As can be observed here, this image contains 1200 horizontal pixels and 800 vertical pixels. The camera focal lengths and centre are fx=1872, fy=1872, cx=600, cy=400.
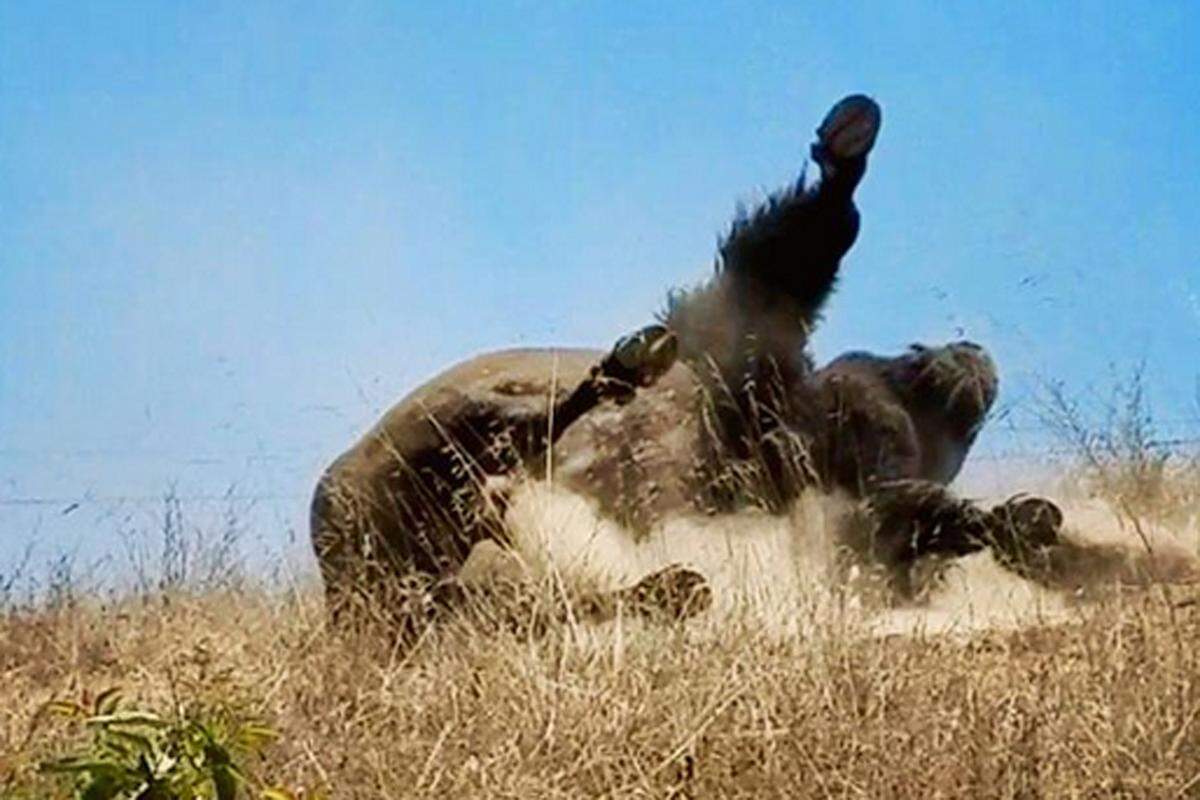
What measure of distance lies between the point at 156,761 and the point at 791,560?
284cm

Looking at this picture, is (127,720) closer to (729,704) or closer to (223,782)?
(223,782)

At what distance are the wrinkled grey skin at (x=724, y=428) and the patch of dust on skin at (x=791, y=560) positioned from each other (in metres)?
0.10

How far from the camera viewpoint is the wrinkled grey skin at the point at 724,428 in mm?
5527

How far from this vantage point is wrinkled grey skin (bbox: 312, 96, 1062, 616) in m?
5.53

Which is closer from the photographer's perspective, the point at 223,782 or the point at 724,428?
the point at 223,782

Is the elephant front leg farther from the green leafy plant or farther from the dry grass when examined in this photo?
the green leafy plant

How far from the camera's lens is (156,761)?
247cm

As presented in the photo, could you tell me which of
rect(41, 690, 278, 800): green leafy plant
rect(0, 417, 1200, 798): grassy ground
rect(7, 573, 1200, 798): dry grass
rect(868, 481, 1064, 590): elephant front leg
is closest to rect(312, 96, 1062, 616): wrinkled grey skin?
rect(868, 481, 1064, 590): elephant front leg

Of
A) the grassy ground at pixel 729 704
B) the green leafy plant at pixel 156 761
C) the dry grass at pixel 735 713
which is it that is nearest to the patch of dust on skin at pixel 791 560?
the grassy ground at pixel 729 704

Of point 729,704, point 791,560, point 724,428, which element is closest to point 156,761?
point 729,704

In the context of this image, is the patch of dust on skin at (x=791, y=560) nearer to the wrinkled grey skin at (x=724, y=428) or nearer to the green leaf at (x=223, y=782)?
the wrinkled grey skin at (x=724, y=428)

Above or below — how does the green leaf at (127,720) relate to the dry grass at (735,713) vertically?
above

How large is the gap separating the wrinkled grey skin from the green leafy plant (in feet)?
8.83

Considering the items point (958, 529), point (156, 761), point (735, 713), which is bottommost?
point (735, 713)
